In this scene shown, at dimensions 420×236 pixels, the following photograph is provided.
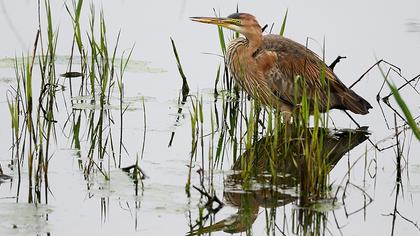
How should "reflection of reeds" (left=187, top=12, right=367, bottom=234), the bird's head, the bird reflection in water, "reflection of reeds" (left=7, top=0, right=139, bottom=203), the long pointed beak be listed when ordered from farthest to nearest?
1. the bird's head
2. the long pointed beak
3. "reflection of reeds" (left=7, top=0, right=139, bottom=203)
4. "reflection of reeds" (left=187, top=12, right=367, bottom=234)
5. the bird reflection in water

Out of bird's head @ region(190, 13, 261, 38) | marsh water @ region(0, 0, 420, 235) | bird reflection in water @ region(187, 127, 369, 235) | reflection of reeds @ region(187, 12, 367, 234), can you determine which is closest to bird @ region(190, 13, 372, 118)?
bird's head @ region(190, 13, 261, 38)

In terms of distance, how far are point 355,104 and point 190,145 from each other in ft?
5.56

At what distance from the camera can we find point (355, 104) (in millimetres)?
8547

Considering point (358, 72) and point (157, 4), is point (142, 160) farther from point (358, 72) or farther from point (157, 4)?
point (157, 4)

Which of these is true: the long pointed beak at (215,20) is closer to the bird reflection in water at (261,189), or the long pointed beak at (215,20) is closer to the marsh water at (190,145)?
the marsh water at (190,145)

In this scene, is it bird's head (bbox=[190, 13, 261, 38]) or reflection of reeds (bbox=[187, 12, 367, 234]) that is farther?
bird's head (bbox=[190, 13, 261, 38])

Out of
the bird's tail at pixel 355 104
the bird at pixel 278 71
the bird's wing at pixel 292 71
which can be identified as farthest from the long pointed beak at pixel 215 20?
the bird's tail at pixel 355 104

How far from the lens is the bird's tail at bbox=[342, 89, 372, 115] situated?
8.52m

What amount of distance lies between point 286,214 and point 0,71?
4.22 m

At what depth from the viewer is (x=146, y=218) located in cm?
594

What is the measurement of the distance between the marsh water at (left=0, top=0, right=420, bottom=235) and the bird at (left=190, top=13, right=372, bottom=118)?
11.5 inches

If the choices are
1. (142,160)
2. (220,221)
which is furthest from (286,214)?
(142,160)

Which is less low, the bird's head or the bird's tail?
the bird's head

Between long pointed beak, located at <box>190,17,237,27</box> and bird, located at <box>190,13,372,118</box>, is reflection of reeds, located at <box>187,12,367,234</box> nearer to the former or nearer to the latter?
bird, located at <box>190,13,372,118</box>
